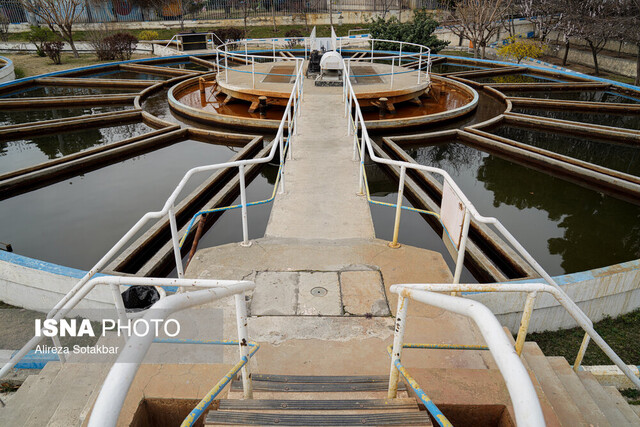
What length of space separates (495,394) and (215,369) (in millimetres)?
2058

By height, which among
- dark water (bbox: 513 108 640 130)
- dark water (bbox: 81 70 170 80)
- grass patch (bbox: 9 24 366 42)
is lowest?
dark water (bbox: 513 108 640 130)

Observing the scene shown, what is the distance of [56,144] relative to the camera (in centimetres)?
1144

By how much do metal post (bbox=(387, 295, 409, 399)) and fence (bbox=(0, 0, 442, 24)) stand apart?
43.8m

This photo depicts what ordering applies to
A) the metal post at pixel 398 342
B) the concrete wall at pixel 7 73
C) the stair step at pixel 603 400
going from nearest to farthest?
the metal post at pixel 398 342 → the stair step at pixel 603 400 → the concrete wall at pixel 7 73

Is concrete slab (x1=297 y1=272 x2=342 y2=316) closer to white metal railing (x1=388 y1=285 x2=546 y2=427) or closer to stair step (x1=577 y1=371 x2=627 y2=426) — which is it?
white metal railing (x1=388 y1=285 x2=546 y2=427)

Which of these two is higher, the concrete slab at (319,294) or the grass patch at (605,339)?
the concrete slab at (319,294)

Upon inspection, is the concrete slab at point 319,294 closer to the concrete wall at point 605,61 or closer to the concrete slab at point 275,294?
the concrete slab at point 275,294

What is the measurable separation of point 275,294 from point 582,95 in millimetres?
16306

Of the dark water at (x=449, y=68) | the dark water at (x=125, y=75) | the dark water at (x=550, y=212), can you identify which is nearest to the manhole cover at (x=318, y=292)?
the dark water at (x=550, y=212)

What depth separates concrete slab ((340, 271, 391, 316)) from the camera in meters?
4.23

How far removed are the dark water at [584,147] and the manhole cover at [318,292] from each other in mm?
8999

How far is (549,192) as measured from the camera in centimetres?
898

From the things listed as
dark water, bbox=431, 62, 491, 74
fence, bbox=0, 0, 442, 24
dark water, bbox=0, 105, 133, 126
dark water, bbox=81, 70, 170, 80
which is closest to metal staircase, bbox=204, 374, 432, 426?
dark water, bbox=0, 105, 133, 126

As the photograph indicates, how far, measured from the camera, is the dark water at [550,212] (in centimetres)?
707
